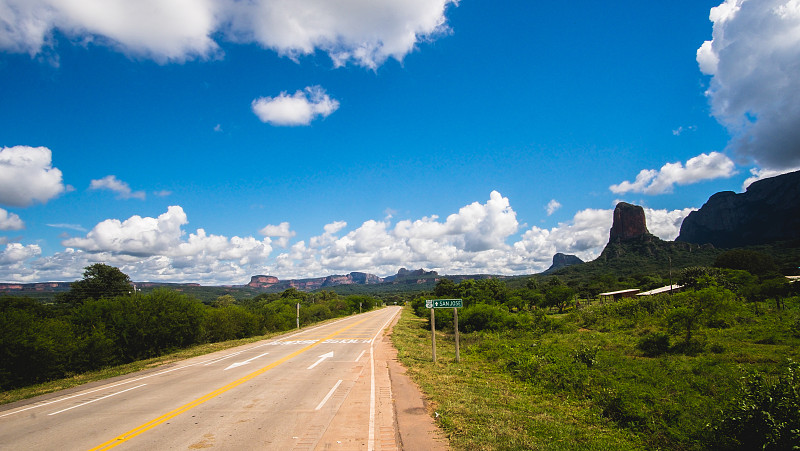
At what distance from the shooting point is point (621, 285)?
82.5 m

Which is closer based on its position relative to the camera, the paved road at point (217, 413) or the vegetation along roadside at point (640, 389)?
the vegetation along roadside at point (640, 389)

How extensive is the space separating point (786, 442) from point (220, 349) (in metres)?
25.1

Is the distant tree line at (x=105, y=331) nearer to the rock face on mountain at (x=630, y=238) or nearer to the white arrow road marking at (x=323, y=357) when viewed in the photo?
the white arrow road marking at (x=323, y=357)

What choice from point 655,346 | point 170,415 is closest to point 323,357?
point 170,415

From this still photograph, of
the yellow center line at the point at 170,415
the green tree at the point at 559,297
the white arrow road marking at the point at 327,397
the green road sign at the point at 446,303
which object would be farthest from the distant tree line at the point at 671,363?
the green tree at the point at 559,297

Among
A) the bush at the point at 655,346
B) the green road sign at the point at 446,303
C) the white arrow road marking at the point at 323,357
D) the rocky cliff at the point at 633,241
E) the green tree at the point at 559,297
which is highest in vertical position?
the rocky cliff at the point at 633,241

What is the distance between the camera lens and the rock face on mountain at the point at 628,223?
563 feet

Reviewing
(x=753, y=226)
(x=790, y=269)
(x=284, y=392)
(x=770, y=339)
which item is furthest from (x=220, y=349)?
(x=753, y=226)

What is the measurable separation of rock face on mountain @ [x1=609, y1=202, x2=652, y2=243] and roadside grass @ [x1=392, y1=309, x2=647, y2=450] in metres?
188

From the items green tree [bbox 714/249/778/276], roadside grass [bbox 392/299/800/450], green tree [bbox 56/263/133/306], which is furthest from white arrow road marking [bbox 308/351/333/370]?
green tree [bbox 714/249/778/276]

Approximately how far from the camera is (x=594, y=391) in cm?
1096

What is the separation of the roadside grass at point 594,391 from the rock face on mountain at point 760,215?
202 meters

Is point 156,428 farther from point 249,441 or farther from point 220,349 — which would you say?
point 220,349

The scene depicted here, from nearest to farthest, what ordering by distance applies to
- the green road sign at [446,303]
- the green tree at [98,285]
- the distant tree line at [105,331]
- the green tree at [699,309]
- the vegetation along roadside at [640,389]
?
the vegetation along roadside at [640,389], the distant tree line at [105,331], the green road sign at [446,303], the green tree at [699,309], the green tree at [98,285]
